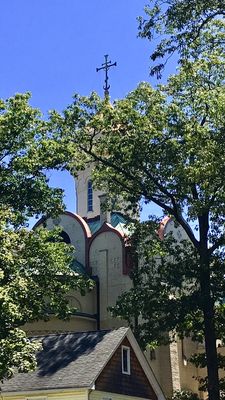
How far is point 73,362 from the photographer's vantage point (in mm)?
25906

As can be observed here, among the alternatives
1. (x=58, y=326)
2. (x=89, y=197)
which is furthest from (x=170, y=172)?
(x=89, y=197)

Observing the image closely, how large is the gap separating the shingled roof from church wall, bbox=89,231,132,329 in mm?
10489

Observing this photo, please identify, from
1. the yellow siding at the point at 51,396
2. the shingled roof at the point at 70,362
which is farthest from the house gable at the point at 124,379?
the yellow siding at the point at 51,396

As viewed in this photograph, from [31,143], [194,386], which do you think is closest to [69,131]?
[31,143]

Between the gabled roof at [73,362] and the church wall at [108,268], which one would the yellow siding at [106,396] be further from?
the church wall at [108,268]

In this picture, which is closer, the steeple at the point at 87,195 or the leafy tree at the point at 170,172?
the leafy tree at the point at 170,172

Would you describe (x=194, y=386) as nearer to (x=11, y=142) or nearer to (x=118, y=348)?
(x=118, y=348)

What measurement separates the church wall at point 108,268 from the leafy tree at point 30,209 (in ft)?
35.5

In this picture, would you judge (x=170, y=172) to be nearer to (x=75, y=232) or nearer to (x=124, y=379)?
(x=124, y=379)

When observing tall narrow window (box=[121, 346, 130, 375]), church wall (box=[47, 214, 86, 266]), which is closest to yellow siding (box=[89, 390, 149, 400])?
tall narrow window (box=[121, 346, 130, 375])

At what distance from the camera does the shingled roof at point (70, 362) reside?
24.7 meters

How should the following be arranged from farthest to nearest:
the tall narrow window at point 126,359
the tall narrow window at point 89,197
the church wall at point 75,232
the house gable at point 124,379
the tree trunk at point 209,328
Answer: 1. the tall narrow window at point 89,197
2. the church wall at point 75,232
3. the tall narrow window at point 126,359
4. the tree trunk at point 209,328
5. the house gable at point 124,379

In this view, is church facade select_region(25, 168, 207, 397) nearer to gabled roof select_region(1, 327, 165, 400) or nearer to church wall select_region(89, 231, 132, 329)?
church wall select_region(89, 231, 132, 329)

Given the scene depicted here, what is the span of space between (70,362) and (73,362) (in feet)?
0.52
